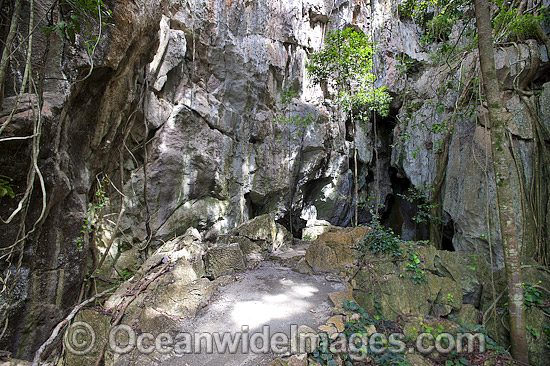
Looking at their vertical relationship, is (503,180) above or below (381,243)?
above

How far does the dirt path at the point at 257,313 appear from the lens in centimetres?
250

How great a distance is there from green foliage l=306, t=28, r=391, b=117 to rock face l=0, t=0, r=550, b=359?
3.53 ft

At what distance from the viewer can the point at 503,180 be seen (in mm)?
3080

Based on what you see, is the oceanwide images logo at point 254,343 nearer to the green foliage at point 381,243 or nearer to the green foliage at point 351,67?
the green foliage at point 381,243

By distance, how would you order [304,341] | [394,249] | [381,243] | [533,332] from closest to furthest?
1. [304,341]
2. [533,332]
3. [394,249]
4. [381,243]

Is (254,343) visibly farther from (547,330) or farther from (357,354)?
(547,330)

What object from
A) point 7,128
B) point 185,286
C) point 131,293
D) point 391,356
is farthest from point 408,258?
point 7,128

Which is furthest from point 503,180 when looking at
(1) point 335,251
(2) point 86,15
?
(2) point 86,15

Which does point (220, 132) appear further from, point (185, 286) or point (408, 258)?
point (408, 258)

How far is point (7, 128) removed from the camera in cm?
221

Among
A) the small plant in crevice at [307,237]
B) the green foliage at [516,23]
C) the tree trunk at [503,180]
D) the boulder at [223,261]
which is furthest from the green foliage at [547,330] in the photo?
the green foliage at [516,23]

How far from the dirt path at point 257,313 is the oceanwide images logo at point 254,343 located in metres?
0.02

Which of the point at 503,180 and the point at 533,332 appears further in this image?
the point at 533,332

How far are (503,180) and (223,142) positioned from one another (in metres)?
5.69
